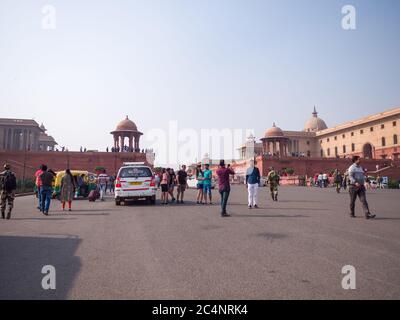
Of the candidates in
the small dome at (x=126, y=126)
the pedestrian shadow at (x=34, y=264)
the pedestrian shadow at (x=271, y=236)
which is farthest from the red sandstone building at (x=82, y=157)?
the pedestrian shadow at (x=271, y=236)

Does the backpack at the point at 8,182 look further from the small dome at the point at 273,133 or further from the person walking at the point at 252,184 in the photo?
the small dome at the point at 273,133

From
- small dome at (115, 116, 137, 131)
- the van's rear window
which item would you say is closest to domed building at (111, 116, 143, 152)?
small dome at (115, 116, 137, 131)

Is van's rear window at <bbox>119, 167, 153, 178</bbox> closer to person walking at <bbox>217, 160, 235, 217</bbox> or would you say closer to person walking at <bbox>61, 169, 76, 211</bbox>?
person walking at <bbox>61, 169, 76, 211</bbox>

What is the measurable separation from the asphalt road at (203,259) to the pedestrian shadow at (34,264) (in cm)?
1

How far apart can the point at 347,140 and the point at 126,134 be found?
4617cm

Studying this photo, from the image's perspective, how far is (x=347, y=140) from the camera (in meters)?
69.8

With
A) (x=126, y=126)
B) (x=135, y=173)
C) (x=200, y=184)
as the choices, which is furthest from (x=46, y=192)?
(x=126, y=126)

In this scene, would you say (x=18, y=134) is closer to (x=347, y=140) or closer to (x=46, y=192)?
(x=46, y=192)

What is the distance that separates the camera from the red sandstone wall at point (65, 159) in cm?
4681

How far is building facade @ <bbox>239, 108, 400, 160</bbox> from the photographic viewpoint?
2256 inches
